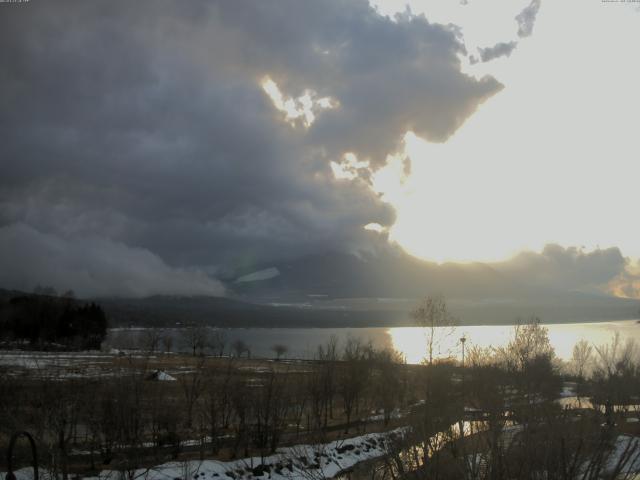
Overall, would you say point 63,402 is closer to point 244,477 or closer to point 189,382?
point 244,477

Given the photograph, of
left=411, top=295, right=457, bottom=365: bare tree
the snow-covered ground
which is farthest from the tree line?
the snow-covered ground

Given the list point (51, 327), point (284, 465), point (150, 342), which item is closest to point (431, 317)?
point (284, 465)

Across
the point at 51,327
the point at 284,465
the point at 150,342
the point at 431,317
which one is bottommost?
the point at 284,465

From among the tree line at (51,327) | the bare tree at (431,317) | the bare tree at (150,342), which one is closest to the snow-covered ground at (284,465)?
the bare tree at (431,317)

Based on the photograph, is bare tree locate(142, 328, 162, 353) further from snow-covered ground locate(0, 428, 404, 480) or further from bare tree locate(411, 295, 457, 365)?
snow-covered ground locate(0, 428, 404, 480)

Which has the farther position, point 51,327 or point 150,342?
point 150,342

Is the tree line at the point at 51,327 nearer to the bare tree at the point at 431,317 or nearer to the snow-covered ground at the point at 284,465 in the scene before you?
the bare tree at the point at 431,317

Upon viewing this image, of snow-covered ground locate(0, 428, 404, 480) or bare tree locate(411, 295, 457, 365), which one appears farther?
bare tree locate(411, 295, 457, 365)

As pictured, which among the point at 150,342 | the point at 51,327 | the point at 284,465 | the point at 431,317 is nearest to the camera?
the point at 284,465

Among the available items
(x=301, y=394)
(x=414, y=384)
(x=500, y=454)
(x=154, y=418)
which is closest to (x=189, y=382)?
(x=301, y=394)

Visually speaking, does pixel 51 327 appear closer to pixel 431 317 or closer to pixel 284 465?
pixel 431 317

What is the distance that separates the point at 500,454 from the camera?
1678cm

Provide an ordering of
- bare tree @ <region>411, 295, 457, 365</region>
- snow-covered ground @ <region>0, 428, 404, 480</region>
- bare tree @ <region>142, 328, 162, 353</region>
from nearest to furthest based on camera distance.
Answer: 1. snow-covered ground @ <region>0, 428, 404, 480</region>
2. bare tree @ <region>411, 295, 457, 365</region>
3. bare tree @ <region>142, 328, 162, 353</region>

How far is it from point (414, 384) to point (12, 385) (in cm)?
4817
